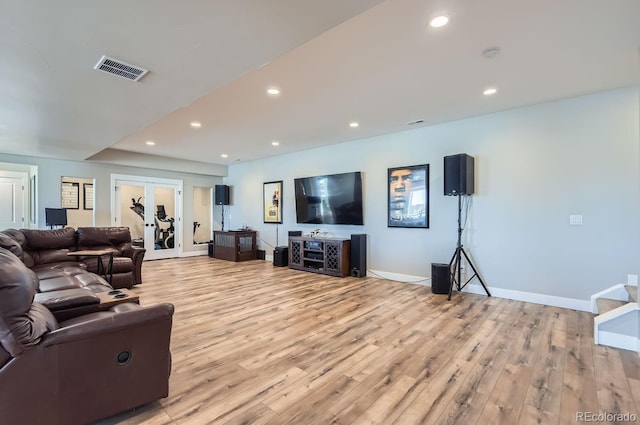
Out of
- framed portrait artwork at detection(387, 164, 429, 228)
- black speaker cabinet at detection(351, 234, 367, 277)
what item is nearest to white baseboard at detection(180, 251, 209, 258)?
black speaker cabinet at detection(351, 234, 367, 277)

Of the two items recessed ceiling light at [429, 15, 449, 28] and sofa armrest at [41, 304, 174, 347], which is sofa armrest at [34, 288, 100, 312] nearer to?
sofa armrest at [41, 304, 174, 347]

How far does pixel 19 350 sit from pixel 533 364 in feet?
11.0

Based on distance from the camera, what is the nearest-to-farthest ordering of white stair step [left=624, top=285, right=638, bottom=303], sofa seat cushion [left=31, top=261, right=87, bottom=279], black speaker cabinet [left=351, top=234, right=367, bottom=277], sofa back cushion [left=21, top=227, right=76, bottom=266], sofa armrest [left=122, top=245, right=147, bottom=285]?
white stair step [left=624, top=285, right=638, bottom=303] → sofa seat cushion [left=31, top=261, right=87, bottom=279] → sofa back cushion [left=21, top=227, right=76, bottom=266] → sofa armrest [left=122, top=245, right=147, bottom=285] → black speaker cabinet [left=351, top=234, right=367, bottom=277]

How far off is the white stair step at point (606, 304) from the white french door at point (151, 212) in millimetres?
8617

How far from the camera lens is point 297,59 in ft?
8.78

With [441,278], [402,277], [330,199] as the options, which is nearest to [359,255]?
[402,277]

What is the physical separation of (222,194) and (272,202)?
1.95 m

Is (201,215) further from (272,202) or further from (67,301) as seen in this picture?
(67,301)

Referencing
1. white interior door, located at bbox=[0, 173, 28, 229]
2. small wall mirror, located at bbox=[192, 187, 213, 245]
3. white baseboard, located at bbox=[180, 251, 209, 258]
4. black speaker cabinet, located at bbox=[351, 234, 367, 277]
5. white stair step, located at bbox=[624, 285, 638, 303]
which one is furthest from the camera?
small wall mirror, located at bbox=[192, 187, 213, 245]

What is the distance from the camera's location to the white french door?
290 inches

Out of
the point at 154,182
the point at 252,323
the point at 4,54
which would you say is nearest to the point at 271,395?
the point at 252,323

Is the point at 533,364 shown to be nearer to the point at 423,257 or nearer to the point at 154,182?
the point at 423,257

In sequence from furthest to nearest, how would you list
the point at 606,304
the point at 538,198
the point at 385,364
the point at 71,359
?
the point at 538,198
the point at 606,304
the point at 385,364
the point at 71,359

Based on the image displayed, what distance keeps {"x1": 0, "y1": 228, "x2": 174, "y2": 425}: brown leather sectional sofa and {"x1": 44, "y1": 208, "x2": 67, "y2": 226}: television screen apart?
5.27 meters
